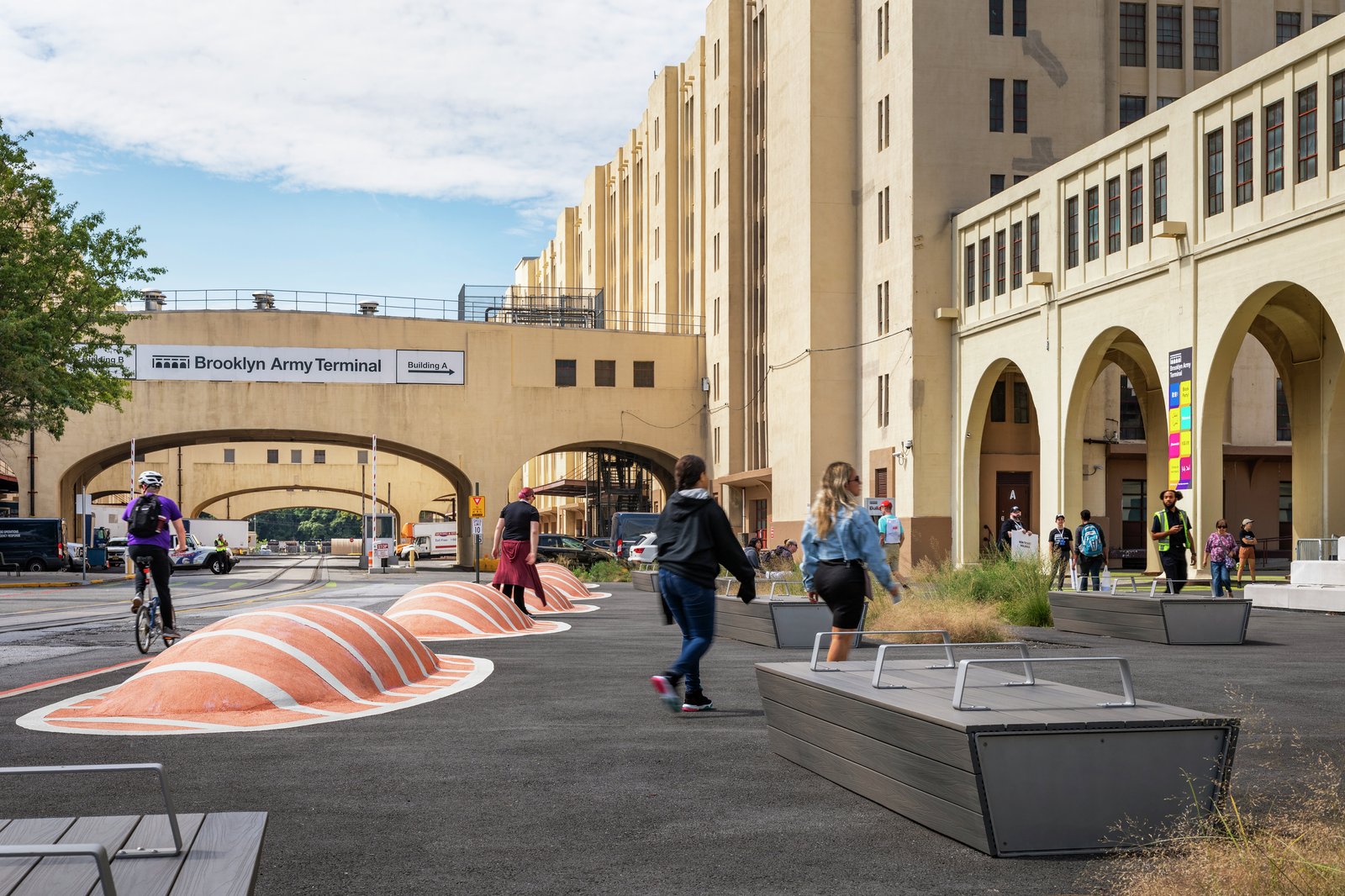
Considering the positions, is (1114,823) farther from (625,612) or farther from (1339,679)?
(625,612)

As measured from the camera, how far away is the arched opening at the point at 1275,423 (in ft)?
95.9

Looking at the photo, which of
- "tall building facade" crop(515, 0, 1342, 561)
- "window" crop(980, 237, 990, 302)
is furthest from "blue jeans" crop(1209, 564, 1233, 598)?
"window" crop(980, 237, 990, 302)

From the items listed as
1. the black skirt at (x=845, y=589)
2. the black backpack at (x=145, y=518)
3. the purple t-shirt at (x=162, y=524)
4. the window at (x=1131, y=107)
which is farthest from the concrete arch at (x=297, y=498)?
the black skirt at (x=845, y=589)

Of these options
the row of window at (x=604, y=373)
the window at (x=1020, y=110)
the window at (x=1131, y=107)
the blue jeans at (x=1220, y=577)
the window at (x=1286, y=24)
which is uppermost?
the window at (x=1286, y=24)

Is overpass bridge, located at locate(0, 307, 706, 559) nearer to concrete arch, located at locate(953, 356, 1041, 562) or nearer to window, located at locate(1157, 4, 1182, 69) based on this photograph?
concrete arch, located at locate(953, 356, 1041, 562)

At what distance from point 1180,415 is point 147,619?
75.7ft

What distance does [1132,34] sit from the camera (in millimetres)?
44438

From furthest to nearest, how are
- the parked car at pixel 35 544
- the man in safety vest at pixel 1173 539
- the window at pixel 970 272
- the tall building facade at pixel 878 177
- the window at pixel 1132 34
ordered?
the parked car at pixel 35 544
the window at pixel 1132 34
the tall building facade at pixel 878 177
the window at pixel 970 272
the man in safety vest at pixel 1173 539

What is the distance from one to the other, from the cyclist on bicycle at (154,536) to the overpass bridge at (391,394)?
138 ft

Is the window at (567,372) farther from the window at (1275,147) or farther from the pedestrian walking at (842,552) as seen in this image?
the pedestrian walking at (842,552)

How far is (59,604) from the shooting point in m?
25.8

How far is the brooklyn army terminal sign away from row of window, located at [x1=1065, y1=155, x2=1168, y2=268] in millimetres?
28697

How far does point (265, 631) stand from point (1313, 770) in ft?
23.3

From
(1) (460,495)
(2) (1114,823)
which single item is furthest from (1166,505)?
(1) (460,495)
